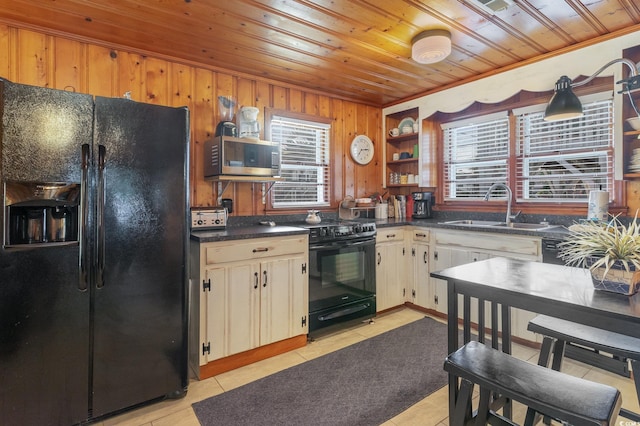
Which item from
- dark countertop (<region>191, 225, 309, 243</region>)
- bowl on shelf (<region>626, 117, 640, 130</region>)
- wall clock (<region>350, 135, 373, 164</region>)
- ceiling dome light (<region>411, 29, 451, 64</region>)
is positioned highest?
ceiling dome light (<region>411, 29, 451, 64</region>)

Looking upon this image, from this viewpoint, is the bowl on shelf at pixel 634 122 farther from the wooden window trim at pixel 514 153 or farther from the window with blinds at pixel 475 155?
the window with blinds at pixel 475 155

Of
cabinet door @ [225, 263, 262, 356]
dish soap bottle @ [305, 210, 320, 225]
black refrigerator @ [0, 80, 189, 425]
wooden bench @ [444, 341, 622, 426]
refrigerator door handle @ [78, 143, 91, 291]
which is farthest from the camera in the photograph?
dish soap bottle @ [305, 210, 320, 225]

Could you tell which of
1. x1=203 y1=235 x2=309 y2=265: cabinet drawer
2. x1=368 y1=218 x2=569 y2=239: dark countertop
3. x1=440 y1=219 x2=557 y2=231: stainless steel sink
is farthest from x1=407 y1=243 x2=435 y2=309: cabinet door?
x1=203 y1=235 x2=309 y2=265: cabinet drawer

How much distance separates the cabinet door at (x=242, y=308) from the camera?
2.40 m

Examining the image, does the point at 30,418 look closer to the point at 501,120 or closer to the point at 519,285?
the point at 519,285

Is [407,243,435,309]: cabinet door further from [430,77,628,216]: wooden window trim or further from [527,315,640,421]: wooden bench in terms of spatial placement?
[527,315,640,421]: wooden bench

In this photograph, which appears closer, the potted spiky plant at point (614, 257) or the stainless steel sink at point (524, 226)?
the potted spiky plant at point (614, 257)

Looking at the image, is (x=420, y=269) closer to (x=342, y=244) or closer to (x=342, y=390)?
(x=342, y=244)

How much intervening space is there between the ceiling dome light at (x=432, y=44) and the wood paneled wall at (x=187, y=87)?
1452 millimetres

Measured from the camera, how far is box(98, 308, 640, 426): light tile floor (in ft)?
6.24

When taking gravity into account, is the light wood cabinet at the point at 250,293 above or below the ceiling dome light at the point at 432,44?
below

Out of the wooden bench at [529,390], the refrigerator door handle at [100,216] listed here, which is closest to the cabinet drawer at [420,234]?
the wooden bench at [529,390]

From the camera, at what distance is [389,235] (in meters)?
3.48

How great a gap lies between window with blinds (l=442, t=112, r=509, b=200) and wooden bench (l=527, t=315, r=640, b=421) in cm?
206
